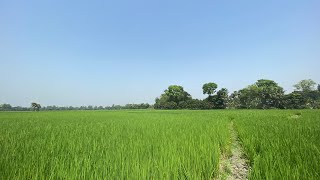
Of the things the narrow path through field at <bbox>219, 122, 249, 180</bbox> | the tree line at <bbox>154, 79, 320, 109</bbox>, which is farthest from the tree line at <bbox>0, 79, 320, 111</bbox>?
the narrow path through field at <bbox>219, 122, 249, 180</bbox>

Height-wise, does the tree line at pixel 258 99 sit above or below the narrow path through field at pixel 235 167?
above

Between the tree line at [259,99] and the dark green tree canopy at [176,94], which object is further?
the dark green tree canopy at [176,94]

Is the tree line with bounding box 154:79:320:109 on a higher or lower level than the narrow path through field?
higher

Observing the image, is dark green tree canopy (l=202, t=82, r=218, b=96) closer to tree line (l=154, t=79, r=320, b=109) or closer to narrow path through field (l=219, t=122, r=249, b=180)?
tree line (l=154, t=79, r=320, b=109)

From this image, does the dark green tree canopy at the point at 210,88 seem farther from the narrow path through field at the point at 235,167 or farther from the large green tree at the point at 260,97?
the narrow path through field at the point at 235,167

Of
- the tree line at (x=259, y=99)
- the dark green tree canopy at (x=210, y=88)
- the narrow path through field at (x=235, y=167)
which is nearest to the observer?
the narrow path through field at (x=235, y=167)

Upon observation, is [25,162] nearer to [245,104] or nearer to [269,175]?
[269,175]

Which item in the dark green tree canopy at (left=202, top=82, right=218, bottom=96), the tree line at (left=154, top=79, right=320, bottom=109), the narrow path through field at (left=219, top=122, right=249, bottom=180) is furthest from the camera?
the dark green tree canopy at (left=202, top=82, right=218, bottom=96)

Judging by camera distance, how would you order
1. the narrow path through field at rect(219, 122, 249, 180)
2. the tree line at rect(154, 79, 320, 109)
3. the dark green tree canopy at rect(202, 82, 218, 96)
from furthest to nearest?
the dark green tree canopy at rect(202, 82, 218, 96) → the tree line at rect(154, 79, 320, 109) → the narrow path through field at rect(219, 122, 249, 180)

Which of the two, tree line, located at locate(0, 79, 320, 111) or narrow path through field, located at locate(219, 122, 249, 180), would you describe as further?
tree line, located at locate(0, 79, 320, 111)

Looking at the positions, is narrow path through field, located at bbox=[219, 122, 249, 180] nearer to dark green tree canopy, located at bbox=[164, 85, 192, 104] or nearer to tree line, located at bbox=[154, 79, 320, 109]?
tree line, located at bbox=[154, 79, 320, 109]

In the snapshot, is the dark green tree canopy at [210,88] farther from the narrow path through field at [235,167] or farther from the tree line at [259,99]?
the narrow path through field at [235,167]

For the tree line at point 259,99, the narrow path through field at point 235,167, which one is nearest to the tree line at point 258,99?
the tree line at point 259,99

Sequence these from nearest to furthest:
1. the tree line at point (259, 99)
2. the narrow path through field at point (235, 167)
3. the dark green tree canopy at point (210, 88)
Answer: the narrow path through field at point (235, 167)
the tree line at point (259, 99)
the dark green tree canopy at point (210, 88)
